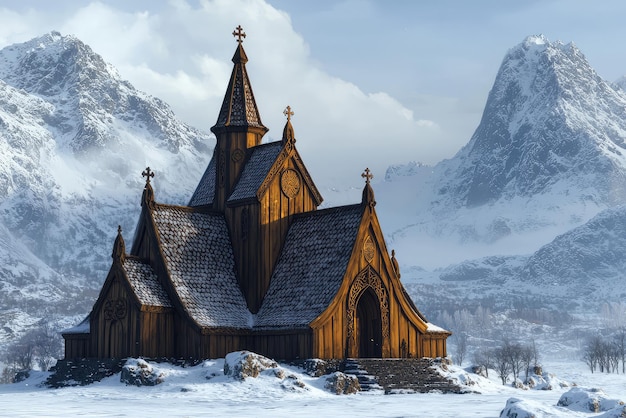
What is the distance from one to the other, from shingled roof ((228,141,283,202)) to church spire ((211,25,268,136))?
154 cm

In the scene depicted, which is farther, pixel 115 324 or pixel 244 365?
pixel 115 324

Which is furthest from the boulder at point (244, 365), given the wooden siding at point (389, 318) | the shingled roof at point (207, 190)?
the shingled roof at point (207, 190)

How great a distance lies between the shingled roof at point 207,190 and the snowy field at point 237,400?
11.9 m

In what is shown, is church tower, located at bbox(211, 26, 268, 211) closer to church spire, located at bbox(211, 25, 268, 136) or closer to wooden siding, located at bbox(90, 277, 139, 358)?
church spire, located at bbox(211, 25, 268, 136)

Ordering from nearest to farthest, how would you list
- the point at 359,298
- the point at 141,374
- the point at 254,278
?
the point at 141,374
the point at 359,298
the point at 254,278

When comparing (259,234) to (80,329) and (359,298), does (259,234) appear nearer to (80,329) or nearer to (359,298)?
(359,298)

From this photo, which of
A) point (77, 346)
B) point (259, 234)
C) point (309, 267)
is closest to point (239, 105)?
point (259, 234)

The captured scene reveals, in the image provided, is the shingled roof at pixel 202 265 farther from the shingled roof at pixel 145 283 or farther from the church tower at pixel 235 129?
the church tower at pixel 235 129

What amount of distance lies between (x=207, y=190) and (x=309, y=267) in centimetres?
886

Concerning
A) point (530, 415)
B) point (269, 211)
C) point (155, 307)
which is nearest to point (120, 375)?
point (155, 307)

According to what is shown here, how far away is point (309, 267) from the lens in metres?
53.2

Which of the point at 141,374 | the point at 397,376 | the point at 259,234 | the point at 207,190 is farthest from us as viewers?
the point at 207,190

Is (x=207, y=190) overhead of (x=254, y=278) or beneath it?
overhead

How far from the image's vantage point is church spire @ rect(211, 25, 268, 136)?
57.7 metres
